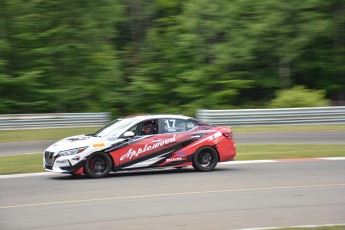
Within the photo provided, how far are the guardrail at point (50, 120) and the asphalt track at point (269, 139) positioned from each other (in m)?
4.53

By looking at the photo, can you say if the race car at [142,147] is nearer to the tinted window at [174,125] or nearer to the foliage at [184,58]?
the tinted window at [174,125]

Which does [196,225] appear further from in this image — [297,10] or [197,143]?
[297,10]

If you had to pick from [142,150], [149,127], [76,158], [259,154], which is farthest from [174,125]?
[259,154]

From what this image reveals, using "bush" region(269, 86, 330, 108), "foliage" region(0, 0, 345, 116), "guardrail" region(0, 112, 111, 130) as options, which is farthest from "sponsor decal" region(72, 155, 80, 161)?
"foliage" region(0, 0, 345, 116)

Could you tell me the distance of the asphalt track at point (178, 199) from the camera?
8891 millimetres

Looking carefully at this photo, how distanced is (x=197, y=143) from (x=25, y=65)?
21.1 m

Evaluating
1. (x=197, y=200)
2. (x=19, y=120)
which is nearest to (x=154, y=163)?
(x=197, y=200)

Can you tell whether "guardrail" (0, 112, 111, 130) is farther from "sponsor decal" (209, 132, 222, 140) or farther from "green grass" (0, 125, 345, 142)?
"sponsor decal" (209, 132, 222, 140)

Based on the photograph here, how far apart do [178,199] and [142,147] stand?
3323mm

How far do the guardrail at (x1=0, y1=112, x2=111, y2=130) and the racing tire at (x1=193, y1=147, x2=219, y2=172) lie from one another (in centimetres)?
1387

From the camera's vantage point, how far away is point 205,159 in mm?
14836

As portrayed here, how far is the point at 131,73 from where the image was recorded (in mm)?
36250

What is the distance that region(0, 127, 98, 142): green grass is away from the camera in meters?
23.9

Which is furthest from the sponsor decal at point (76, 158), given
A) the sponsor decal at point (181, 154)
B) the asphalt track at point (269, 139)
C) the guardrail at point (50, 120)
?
the guardrail at point (50, 120)
